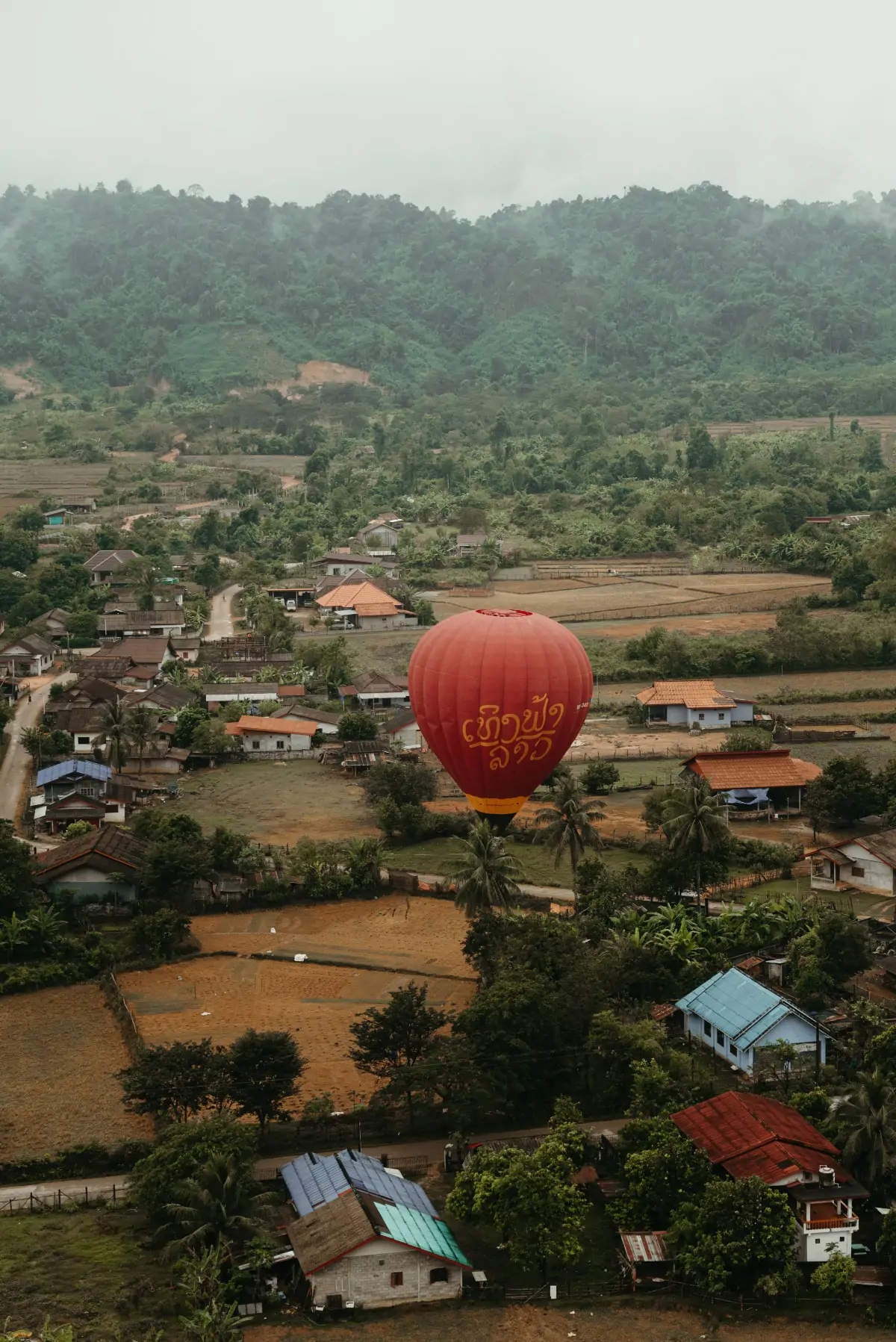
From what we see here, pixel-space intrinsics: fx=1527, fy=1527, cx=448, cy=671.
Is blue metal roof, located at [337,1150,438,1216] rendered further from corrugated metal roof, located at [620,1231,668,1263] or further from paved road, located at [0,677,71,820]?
paved road, located at [0,677,71,820]

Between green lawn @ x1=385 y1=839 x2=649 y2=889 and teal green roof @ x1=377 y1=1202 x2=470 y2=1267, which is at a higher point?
green lawn @ x1=385 y1=839 x2=649 y2=889

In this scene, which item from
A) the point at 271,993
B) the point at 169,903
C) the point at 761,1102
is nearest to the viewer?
the point at 761,1102

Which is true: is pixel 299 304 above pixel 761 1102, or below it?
above

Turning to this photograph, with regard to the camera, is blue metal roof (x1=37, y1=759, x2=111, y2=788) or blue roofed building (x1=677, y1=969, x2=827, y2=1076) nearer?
blue roofed building (x1=677, y1=969, x2=827, y2=1076)

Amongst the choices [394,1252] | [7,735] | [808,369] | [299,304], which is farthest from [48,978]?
[299,304]

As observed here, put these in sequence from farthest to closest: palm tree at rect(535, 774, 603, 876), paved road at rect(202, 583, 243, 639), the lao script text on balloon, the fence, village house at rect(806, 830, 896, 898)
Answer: paved road at rect(202, 583, 243, 639)
village house at rect(806, 830, 896, 898)
palm tree at rect(535, 774, 603, 876)
the lao script text on balloon
the fence

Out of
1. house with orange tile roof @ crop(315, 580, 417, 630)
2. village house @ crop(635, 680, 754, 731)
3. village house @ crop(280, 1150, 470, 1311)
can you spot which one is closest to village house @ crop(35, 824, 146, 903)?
village house @ crop(280, 1150, 470, 1311)

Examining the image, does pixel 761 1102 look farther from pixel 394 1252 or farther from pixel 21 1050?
pixel 21 1050
